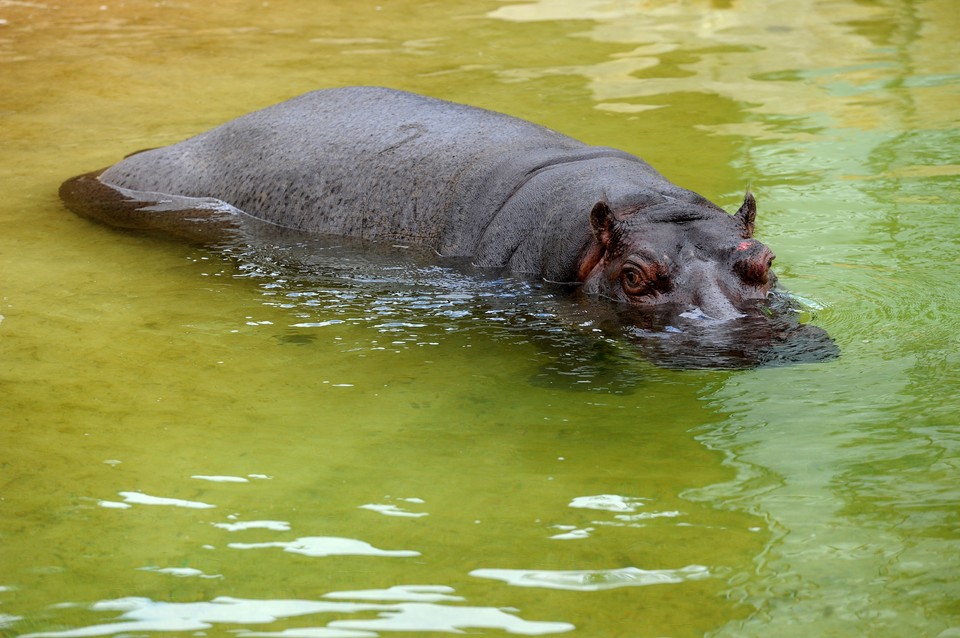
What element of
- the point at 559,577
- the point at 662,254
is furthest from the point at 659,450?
the point at 662,254

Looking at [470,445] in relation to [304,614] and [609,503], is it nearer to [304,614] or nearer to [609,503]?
[609,503]

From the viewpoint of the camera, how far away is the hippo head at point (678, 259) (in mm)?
4984

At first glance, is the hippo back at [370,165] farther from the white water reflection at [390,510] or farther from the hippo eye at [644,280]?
the white water reflection at [390,510]

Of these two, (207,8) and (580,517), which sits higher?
(207,8)

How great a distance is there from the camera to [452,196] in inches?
252

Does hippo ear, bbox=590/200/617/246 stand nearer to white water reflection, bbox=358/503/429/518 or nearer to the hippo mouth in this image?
the hippo mouth

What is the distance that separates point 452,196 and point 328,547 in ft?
10.4

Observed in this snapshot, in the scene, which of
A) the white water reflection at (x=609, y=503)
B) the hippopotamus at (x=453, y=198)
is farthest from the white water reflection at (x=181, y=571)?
the hippopotamus at (x=453, y=198)

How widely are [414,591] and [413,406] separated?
4.42 ft

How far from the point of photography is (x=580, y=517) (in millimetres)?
3627

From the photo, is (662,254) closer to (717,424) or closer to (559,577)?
(717,424)

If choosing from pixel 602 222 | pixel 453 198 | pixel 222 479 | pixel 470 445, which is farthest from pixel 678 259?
pixel 222 479

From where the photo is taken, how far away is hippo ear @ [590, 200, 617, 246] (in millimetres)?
5305

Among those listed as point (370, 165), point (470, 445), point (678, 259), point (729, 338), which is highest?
point (370, 165)
